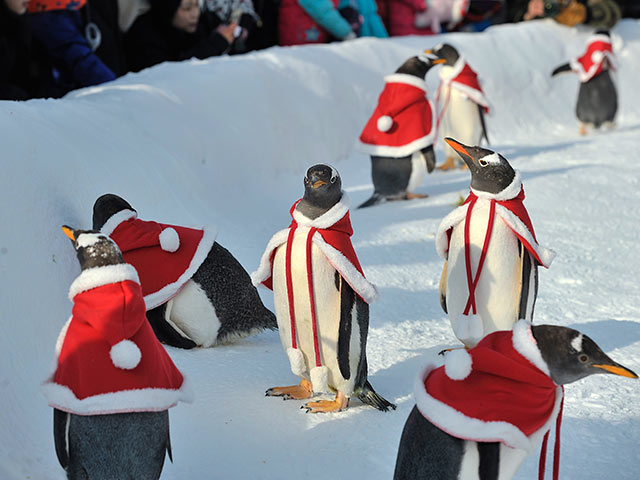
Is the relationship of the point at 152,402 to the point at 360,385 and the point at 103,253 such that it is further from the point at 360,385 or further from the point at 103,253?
the point at 360,385

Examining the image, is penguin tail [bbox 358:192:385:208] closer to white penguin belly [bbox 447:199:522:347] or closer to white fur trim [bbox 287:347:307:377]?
white penguin belly [bbox 447:199:522:347]

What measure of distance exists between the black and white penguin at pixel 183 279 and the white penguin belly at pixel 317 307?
256 millimetres

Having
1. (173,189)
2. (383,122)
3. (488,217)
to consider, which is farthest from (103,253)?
(383,122)

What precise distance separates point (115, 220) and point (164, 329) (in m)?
0.29

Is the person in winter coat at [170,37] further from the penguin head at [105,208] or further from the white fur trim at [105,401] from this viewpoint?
the white fur trim at [105,401]

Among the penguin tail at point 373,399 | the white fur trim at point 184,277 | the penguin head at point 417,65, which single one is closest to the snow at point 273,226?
the penguin tail at point 373,399

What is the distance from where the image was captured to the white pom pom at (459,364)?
4.64 ft

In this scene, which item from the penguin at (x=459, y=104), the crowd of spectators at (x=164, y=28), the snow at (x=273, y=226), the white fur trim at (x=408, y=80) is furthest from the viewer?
the penguin at (x=459, y=104)

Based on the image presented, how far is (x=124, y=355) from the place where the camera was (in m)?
1.42

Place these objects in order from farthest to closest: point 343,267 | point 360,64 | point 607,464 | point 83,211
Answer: point 360,64 → point 83,211 → point 343,267 → point 607,464

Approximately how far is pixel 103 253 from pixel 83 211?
29.8 inches

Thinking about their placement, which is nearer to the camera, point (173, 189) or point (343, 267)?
point (343, 267)

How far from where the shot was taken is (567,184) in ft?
12.1

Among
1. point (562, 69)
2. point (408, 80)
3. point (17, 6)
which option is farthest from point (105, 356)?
point (562, 69)
